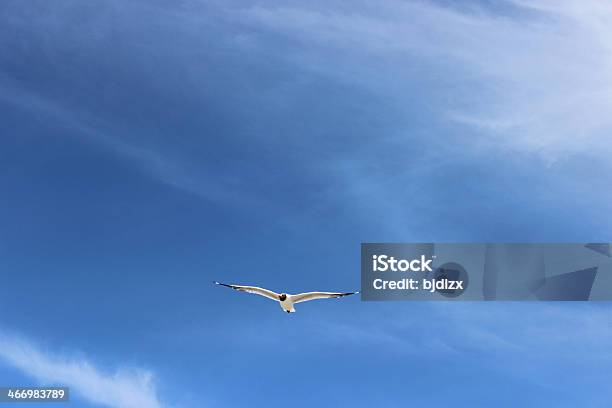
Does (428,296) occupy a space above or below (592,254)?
below

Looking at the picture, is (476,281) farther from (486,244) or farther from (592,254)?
(592,254)

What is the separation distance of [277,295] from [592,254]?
130 ft

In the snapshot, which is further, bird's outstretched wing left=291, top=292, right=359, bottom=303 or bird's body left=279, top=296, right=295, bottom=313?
bird's body left=279, top=296, right=295, bottom=313

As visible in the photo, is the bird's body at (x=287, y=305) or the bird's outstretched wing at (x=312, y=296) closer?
the bird's outstretched wing at (x=312, y=296)

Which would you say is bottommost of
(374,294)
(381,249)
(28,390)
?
(28,390)

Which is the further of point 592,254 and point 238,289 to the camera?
point 238,289

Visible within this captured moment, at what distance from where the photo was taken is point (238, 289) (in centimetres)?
9262

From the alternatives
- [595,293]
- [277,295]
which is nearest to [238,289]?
[277,295]

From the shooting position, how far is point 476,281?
264 feet

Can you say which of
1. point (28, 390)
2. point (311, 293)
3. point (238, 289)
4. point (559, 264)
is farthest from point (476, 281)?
point (28, 390)

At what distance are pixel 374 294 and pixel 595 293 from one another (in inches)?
1052

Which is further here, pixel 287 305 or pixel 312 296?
pixel 287 305

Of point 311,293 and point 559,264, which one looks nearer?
point 559,264

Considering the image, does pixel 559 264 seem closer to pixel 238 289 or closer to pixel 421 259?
pixel 421 259
